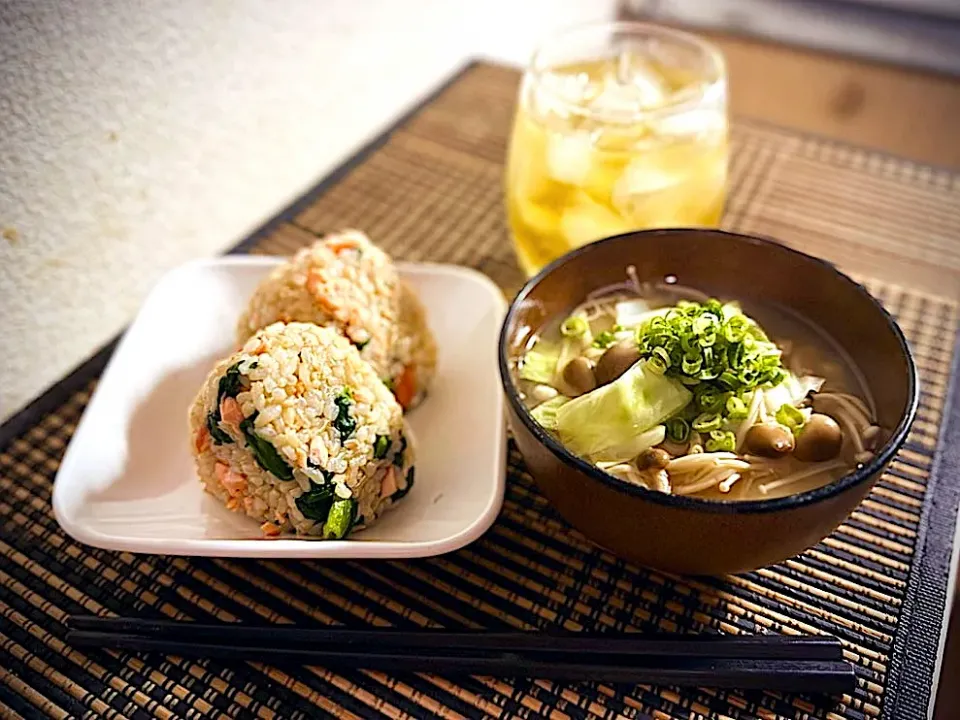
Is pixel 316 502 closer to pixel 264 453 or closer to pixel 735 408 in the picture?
pixel 264 453

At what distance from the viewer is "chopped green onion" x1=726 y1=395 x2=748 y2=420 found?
0.94m

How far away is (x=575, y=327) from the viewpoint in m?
1.10

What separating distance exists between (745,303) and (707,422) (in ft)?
0.86

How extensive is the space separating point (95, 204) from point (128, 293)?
152 millimetres

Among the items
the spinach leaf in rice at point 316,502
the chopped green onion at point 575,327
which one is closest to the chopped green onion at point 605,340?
the chopped green onion at point 575,327

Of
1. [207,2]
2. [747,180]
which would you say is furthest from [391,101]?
[747,180]

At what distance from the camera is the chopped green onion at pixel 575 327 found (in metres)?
1.09

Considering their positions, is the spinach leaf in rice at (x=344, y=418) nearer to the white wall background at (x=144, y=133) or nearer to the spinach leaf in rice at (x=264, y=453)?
the spinach leaf in rice at (x=264, y=453)

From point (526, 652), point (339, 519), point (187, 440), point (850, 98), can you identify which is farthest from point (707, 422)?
point (850, 98)

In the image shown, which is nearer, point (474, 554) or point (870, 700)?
point (870, 700)

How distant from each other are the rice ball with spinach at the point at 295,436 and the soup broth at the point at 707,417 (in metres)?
0.20

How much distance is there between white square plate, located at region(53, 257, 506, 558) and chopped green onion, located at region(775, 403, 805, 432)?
0.32 meters

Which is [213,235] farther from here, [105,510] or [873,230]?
[873,230]

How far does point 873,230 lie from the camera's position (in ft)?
5.04
